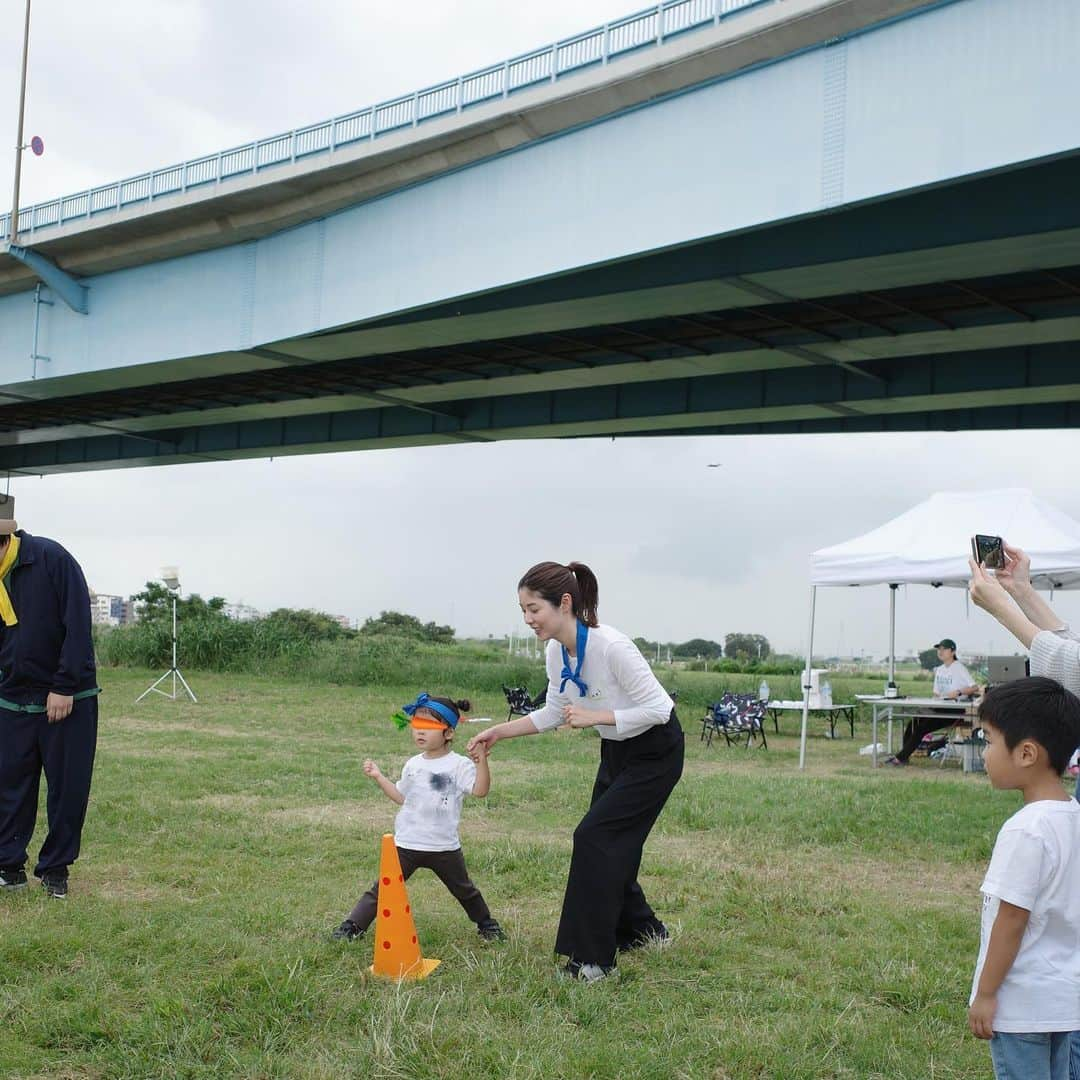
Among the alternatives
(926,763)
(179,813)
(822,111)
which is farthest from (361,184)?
(926,763)

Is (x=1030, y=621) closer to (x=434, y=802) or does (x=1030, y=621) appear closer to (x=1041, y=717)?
(x=1041, y=717)

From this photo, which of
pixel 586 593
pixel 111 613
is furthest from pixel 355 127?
pixel 111 613

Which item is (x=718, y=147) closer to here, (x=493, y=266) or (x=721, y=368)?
(x=493, y=266)

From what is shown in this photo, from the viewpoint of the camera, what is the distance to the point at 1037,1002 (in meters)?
3.12

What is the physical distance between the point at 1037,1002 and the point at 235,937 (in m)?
4.06

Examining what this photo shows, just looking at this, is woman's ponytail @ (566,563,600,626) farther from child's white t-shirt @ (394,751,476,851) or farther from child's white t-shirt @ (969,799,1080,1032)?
child's white t-shirt @ (969,799,1080,1032)

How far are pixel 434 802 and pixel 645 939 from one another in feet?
4.28

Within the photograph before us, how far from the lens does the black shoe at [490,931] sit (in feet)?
20.4

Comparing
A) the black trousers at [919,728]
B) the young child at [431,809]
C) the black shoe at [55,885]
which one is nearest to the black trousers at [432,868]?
the young child at [431,809]

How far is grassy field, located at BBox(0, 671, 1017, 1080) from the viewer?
4617 mm

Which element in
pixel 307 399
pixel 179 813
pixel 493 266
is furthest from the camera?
pixel 307 399

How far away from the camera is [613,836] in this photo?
5.70 metres

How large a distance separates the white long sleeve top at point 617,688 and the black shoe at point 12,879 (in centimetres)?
344

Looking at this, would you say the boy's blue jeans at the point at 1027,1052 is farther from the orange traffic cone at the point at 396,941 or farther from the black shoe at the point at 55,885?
the black shoe at the point at 55,885
